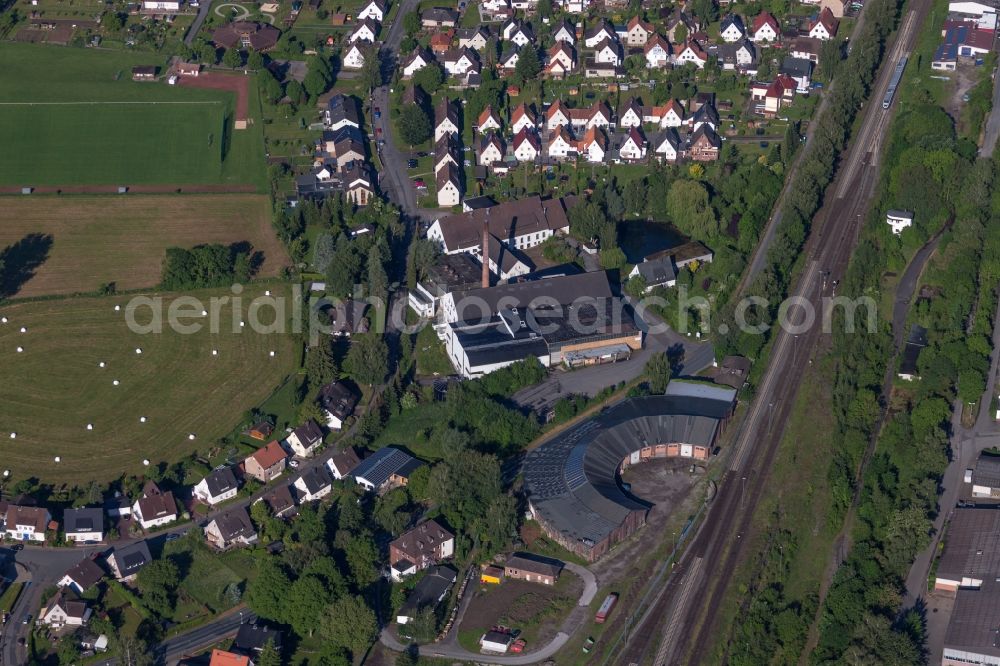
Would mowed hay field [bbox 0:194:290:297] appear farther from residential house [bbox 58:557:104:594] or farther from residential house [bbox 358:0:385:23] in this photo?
residential house [bbox 358:0:385:23]

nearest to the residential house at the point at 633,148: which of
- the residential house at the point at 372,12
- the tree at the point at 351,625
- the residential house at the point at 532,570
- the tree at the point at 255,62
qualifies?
the residential house at the point at 372,12

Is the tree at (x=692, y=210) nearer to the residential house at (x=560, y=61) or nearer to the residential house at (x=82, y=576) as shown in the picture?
the residential house at (x=560, y=61)

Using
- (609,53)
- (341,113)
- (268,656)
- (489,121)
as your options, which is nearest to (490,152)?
(489,121)

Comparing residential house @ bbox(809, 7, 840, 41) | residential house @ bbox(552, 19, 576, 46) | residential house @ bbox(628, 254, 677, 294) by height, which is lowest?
residential house @ bbox(628, 254, 677, 294)

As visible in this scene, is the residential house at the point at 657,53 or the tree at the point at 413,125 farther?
the residential house at the point at 657,53

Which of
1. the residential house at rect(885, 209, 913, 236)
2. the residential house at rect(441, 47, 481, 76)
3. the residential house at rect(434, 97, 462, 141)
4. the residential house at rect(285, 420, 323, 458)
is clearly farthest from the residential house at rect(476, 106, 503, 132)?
the residential house at rect(285, 420, 323, 458)

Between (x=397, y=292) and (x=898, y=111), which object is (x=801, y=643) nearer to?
(x=397, y=292)
